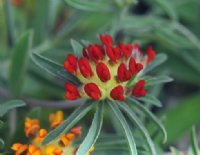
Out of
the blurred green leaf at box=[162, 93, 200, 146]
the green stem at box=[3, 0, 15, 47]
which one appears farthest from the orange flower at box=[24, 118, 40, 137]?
the blurred green leaf at box=[162, 93, 200, 146]

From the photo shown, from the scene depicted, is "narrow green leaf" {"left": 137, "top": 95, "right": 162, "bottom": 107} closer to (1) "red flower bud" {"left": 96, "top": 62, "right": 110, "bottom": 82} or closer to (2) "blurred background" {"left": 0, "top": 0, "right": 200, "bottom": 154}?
(1) "red flower bud" {"left": 96, "top": 62, "right": 110, "bottom": 82}

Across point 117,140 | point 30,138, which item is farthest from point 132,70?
point 30,138

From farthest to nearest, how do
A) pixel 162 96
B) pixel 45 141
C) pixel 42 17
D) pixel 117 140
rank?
1. pixel 162 96
2. pixel 42 17
3. pixel 117 140
4. pixel 45 141

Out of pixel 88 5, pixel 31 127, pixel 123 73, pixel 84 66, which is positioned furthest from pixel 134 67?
pixel 88 5

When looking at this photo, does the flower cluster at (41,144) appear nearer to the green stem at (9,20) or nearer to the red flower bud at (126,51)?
the red flower bud at (126,51)

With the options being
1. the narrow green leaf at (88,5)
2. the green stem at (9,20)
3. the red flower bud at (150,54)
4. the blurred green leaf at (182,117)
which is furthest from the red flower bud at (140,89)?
the blurred green leaf at (182,117)

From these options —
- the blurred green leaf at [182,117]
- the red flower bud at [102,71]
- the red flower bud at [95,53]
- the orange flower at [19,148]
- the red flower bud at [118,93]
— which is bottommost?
the blurred green leaf at [182,117]

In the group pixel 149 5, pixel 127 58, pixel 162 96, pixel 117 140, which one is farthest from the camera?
pixel 149 5

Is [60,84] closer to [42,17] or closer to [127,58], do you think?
[42,17]
